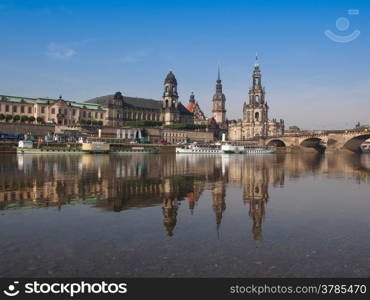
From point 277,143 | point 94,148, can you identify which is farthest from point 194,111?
point 94,148

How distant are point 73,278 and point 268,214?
9.73 meters

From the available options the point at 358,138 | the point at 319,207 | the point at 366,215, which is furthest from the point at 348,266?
the point at 358,138

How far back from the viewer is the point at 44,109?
117 meters

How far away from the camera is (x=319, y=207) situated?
17.4 m

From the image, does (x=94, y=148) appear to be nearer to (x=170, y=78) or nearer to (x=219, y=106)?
(x=170, y=78)

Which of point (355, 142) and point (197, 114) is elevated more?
point (197, 114)

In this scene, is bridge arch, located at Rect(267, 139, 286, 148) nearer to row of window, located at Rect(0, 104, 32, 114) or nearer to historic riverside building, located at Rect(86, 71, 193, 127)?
historic riverside building, located at Rect(86, 71, 193, 127)

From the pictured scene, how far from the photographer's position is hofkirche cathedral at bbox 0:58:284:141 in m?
116

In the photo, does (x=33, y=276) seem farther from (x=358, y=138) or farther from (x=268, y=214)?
(x=358, y=138)

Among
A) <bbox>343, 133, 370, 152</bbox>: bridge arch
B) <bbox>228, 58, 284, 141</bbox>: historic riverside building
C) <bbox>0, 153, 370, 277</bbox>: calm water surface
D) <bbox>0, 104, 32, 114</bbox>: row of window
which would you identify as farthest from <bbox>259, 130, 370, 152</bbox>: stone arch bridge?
<bbox>0, 153, 370, 277</bbox>: calm water surface

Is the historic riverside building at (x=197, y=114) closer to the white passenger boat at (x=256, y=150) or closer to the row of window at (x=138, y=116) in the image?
the row of window at (x=138, y=116)

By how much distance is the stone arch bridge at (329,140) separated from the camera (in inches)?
4316

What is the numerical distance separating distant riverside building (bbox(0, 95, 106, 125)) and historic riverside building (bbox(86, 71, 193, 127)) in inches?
551

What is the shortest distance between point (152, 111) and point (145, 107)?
12.1 ft
